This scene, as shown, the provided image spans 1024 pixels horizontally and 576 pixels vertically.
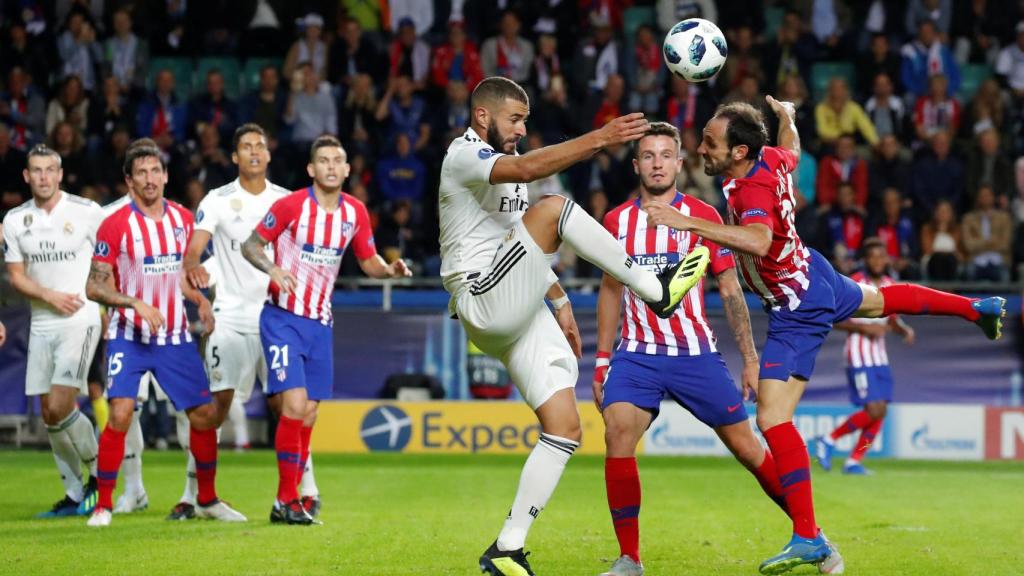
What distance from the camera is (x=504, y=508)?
394 inches

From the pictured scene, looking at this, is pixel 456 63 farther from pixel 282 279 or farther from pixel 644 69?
pixel 282 279

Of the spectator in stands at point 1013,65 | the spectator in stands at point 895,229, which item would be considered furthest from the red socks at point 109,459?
the spectator in stands at point 1013,65

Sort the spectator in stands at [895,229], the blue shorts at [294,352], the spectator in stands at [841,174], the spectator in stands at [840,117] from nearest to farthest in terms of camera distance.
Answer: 1. the blue shorts at [294,352]
2. the spectator in stands at [895,229]
3. the spectator in stands at [841,174]
4. the spectator in stands at [840,117]

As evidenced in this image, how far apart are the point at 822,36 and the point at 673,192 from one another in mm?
14061

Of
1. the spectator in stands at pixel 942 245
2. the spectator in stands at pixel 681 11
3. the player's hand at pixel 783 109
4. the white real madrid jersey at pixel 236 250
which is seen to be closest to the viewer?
the player's hand at pixel 783 109

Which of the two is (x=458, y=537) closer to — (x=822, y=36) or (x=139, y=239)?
(x=139, y=239)

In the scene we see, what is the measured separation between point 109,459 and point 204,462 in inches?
24.3

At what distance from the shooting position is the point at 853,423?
13.8 metres

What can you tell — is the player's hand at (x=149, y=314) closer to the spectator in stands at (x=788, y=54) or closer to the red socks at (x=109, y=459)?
the red socks at (x=109, y=459)

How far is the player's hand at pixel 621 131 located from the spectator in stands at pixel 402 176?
39.6 ft

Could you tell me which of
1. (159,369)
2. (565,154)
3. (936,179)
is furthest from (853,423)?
(565,154)

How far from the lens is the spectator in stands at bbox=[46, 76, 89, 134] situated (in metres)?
18.5

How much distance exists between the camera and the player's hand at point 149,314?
8.68 metres

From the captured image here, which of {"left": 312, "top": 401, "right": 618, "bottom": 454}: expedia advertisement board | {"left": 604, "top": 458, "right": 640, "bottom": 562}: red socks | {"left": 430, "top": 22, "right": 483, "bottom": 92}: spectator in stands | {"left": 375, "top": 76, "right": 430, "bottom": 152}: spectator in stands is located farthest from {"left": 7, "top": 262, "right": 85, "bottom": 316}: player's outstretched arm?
{"left": 430, "top": 22, "right": 483, "bottom": 92}: spectator in stands
